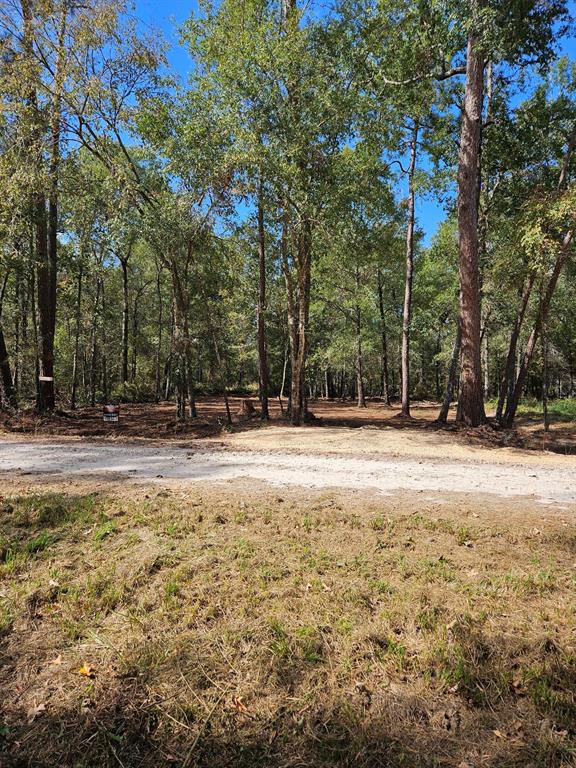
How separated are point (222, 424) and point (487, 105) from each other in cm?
1395

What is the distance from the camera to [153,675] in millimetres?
2654

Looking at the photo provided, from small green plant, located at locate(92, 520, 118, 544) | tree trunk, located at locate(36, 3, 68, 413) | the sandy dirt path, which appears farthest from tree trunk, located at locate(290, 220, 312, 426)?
Answer: small green plant, located at locate(92, 520, 118, 544)

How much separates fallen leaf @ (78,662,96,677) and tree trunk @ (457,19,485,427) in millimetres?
11530

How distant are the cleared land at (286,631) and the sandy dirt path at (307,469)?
0.73 metres

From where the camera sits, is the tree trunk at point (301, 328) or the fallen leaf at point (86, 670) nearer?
the fallen leaf at point (86, 670)

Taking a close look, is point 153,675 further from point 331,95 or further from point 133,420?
point 133,420

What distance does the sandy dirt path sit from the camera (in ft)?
20.1


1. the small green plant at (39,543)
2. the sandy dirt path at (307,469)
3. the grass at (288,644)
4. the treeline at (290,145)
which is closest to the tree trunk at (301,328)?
the treeline at (290,145)

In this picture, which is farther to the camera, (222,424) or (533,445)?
(222,424)

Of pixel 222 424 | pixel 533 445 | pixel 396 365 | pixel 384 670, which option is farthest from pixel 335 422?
pixel 396 365

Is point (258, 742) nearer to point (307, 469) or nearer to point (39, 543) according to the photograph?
point (39, 543)

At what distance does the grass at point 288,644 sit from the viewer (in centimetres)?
228

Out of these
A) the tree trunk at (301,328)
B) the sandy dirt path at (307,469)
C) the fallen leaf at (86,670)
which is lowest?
the fallen leaf at (86,670)

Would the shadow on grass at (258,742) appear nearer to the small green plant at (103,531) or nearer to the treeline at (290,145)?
the small green plant at (103,531)
